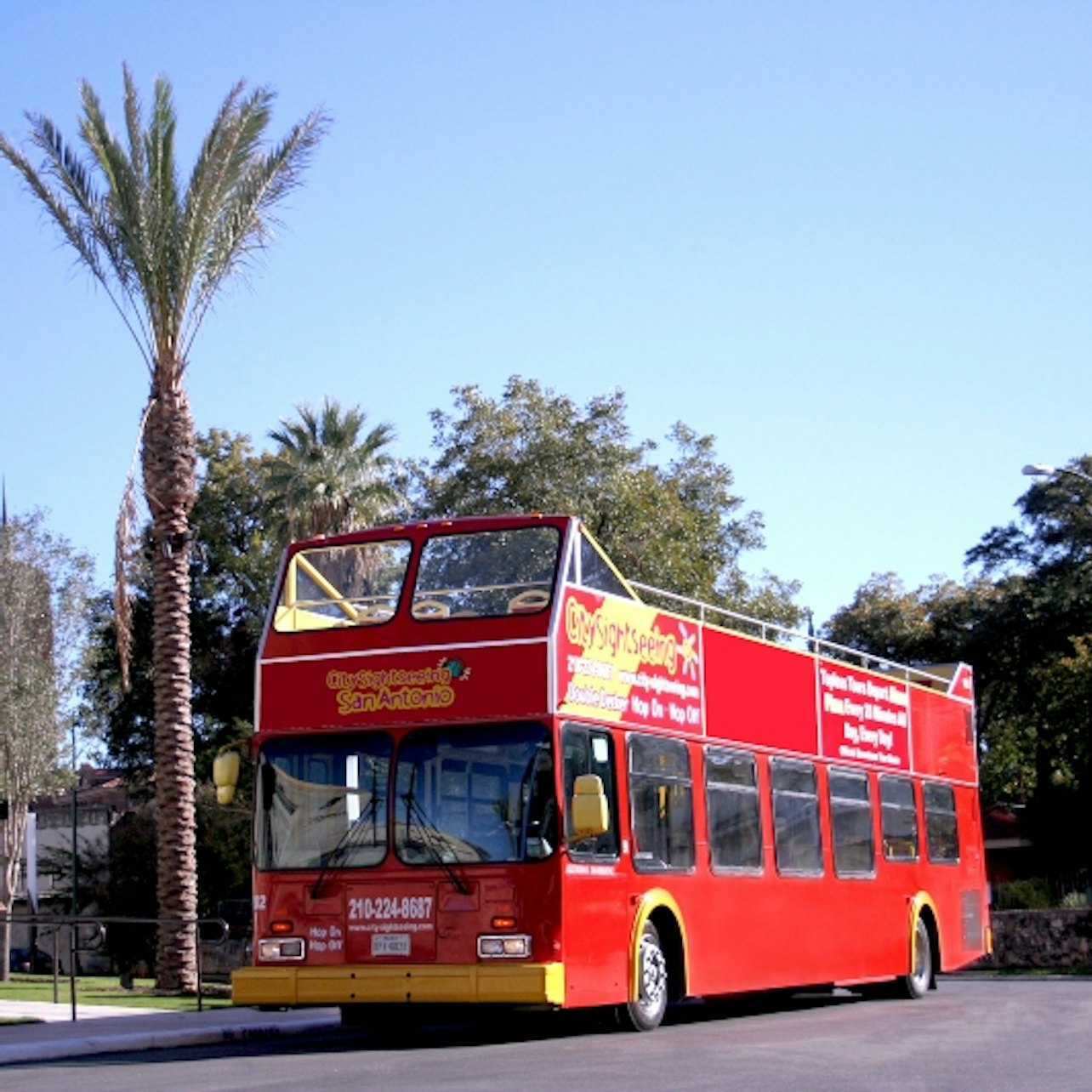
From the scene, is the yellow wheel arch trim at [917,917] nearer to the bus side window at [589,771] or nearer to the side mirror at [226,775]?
the bus side window at [589,771]

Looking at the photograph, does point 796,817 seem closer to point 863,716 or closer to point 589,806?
point 863,716

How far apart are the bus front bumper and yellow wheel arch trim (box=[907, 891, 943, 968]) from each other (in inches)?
339

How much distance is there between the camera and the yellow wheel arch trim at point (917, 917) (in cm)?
2161

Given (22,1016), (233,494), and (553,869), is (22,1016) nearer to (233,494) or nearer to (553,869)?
(553,869)

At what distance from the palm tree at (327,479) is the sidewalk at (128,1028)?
22.4 meters

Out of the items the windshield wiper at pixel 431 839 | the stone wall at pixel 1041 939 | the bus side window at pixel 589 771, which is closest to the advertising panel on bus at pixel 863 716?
the bus side window at pixel 589 771

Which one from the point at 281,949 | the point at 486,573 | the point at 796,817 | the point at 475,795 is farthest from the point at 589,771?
the point at 796,817

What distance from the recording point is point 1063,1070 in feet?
38.6

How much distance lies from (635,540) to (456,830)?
25815mm

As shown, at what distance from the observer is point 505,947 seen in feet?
46.6

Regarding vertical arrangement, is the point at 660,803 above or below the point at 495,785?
below

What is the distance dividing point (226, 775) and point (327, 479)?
28.3 meters

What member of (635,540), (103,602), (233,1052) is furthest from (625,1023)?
(103,602)

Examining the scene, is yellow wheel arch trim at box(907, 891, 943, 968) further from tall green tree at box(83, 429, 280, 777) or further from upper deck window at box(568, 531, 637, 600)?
tall green tree at box(83, 429, 280, 777)
